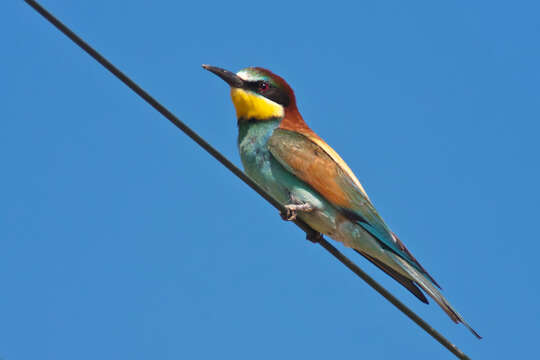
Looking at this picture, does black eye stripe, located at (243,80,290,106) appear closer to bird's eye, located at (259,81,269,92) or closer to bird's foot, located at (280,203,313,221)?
bird's eye, located at (259,81,269,92)

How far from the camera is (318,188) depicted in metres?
3.78

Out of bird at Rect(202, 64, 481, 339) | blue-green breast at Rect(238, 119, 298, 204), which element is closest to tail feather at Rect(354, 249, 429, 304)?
bird at Rect(202, 64, 481, 339)

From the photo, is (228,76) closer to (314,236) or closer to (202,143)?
(314,236)

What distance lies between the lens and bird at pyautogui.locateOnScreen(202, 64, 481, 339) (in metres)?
3.65

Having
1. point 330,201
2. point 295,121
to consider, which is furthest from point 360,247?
point 295,121

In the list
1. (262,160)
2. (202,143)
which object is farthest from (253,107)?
(202,143)

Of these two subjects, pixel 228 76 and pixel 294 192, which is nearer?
pixel 294 192

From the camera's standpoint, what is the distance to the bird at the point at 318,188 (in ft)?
12.0

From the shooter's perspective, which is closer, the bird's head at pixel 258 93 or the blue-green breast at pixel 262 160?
the blue-green breast at pixel 262 160

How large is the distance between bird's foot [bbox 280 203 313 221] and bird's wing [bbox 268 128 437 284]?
0.11m

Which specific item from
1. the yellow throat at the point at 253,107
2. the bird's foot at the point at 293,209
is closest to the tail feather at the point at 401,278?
the bird's foot at the point at 293,209

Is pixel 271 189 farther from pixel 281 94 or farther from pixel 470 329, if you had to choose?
pixel 470 329

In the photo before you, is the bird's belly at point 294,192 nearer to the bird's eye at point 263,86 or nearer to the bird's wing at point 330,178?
the bird's wing at point 330,178

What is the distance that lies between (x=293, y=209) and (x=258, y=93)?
921 mm
